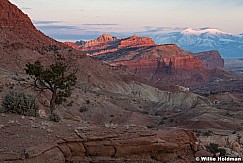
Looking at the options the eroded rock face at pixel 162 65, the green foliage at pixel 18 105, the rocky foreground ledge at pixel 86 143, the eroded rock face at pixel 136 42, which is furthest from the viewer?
the eroded rock face at pixel 136 42

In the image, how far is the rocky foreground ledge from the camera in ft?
30.7

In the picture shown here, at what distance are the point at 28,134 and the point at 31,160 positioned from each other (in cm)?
168

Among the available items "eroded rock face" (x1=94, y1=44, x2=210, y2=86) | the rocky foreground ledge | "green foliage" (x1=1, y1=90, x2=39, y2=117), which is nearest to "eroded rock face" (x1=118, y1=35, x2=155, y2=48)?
"eroded rock face" (x1=94, y1=44, x2=210, y2=86)

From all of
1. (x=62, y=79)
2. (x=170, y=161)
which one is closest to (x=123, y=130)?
(x=170, y=161)

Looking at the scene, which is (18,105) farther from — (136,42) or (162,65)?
(136,42)

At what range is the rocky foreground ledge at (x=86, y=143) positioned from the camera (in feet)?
30.7

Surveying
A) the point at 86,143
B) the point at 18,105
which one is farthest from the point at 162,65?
the point at 86,143

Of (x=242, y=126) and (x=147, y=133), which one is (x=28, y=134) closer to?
(x=147, y=133)

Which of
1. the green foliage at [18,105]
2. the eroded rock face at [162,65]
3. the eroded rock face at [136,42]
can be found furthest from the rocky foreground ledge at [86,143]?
the eroded rock face at [136,42]

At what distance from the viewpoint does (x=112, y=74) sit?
260 ft

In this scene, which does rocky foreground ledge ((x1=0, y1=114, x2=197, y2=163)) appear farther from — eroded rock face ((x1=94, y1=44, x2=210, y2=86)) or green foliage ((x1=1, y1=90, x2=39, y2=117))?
eroded rock face ((x1=94, y1=44, x2=210, y2=86))

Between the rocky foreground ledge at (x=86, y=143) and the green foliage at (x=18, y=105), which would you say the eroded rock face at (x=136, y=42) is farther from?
the rocky foreground ledge at (x=86, y=143)

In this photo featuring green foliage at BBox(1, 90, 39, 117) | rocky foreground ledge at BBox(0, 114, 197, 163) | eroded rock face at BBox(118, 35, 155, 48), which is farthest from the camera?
eroded rock face at BBox(118, 35, 155, 48)

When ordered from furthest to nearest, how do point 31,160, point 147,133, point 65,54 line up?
point 65,54, point 147,133, point 31,160
